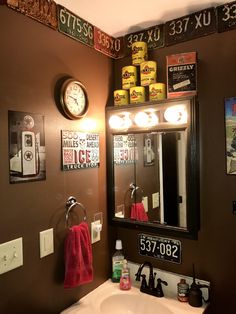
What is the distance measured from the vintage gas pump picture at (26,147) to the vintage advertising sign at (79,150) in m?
0.15

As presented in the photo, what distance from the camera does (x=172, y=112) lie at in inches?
61.2

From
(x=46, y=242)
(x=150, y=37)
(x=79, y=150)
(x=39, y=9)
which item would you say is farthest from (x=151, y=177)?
(x=39, y=9)

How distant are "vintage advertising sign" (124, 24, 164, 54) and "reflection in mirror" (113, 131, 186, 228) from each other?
0.58 m

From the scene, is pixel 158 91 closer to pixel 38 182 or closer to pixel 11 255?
pixel 38 182

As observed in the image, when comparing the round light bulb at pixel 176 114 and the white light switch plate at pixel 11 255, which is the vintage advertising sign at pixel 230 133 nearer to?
the round light bulb at pixel 176 114

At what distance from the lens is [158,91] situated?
160cm

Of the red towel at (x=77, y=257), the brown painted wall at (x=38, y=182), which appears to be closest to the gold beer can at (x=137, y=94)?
the brown painted wall at (x=38, y=182)

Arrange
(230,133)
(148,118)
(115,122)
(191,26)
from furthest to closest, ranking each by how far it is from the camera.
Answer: (115,122) < (148,118) < (191,26) < (230,133)

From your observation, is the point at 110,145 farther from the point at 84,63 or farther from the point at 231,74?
the point at 231,74

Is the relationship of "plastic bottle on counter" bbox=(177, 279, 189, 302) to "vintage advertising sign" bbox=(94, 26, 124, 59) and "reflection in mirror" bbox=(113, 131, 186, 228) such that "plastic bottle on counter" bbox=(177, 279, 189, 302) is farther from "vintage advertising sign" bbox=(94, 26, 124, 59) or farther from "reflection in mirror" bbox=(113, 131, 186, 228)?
"vintage advertising sign" bbox=(94, 26, 124, 59)

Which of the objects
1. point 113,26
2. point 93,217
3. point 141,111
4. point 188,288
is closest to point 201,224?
point 188,288

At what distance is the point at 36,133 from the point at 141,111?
0.68m

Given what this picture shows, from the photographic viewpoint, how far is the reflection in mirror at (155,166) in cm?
150

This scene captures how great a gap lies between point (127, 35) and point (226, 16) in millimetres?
638
